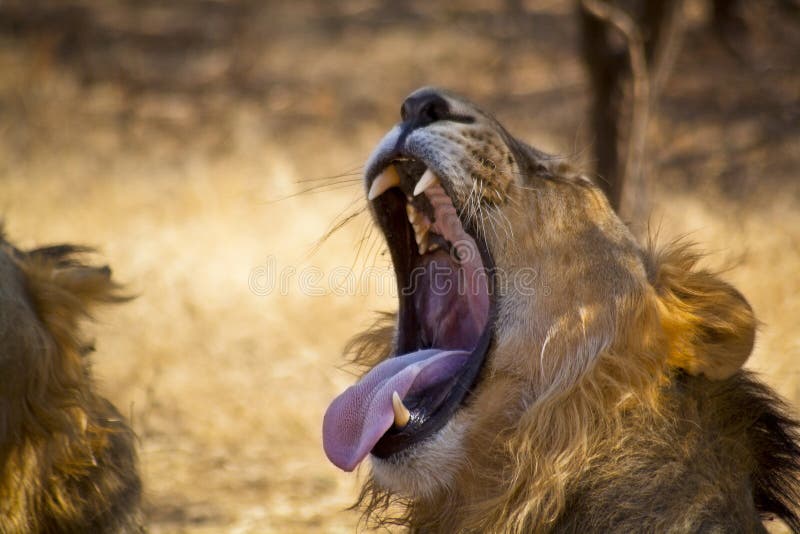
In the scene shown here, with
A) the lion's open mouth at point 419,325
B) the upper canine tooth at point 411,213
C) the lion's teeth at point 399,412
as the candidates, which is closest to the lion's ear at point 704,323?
the lion's open mouth at point 419,325

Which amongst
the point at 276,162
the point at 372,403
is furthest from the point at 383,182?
the point at 276,162

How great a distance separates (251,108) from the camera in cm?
1123

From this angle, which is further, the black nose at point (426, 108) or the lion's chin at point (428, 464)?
the black nose at point (426, 108)

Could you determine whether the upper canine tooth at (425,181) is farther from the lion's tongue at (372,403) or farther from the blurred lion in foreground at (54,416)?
the blurred lion in foreground at (54,416)

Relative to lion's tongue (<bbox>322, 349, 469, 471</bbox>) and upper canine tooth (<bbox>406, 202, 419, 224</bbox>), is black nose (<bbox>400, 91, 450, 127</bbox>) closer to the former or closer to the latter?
upper canine tooth (<bbox>406, 202, 419, 224</bbox>)

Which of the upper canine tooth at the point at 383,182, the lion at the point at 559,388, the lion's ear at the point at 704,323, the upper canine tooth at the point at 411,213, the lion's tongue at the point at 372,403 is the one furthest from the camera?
the upper canine tooth at the point at 411,213

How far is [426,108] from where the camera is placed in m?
3.19

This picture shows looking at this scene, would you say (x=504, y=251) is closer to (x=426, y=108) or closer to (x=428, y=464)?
(x=426, y=108)

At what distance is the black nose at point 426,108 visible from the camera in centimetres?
318

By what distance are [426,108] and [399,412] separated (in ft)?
3.04

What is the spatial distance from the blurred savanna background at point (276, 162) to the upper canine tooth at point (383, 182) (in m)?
2.82

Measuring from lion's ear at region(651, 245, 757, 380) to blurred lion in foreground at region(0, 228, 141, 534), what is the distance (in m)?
1.82

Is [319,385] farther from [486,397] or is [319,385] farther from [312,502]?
[486,397]

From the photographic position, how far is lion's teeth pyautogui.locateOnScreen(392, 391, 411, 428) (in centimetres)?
301
